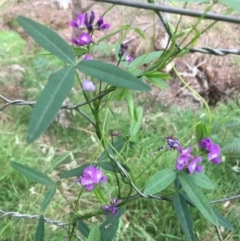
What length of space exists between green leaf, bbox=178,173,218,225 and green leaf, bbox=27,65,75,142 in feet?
0.86

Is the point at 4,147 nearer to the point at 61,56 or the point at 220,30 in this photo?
the point at 61,56

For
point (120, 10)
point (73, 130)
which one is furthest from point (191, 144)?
point (120, 10)

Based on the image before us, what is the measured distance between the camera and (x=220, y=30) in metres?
2.84

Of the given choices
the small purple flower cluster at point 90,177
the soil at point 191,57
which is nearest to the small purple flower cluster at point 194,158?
the small purple flower cluster at point 90,177

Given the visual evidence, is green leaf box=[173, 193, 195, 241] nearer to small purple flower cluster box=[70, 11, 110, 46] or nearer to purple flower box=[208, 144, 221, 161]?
purple flower box=[208, 144, 221, 161]

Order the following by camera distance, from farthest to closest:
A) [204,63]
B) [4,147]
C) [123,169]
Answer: [204,63], [4,147], [123,169]

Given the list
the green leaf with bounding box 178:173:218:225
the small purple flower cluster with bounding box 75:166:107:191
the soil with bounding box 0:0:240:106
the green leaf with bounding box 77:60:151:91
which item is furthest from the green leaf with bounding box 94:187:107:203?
the soil with bounding box 0:0:240:106

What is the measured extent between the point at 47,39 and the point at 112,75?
6 centimetres

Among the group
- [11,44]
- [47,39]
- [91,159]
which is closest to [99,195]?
[47,39]

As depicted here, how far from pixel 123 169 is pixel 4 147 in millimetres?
1172

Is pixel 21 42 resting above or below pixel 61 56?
below

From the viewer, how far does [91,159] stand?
4.18 feet

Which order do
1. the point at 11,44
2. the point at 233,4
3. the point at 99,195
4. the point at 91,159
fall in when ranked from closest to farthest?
the point at 233,4, the point at 99,195, the point at 91,159, the point at 11,44

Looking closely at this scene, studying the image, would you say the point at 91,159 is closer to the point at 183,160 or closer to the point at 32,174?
the point at 32,174
